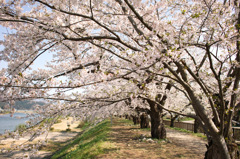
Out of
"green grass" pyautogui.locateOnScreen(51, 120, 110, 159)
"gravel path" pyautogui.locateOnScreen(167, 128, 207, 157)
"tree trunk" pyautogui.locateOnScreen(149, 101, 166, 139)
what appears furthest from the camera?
"tree trunk" pyautogui.locateOnScreen(149, 101, 166, 139)

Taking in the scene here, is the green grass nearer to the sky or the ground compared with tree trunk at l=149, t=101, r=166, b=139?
nearer to the ground

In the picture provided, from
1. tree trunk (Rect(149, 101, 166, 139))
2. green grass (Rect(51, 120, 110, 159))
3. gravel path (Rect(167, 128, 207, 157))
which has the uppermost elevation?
tree trunk (Rect(149, 101, 166, 139))

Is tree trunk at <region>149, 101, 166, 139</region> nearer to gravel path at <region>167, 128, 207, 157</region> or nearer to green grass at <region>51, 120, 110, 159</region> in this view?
gravel path at <region>167, 128, 207, 157</region>

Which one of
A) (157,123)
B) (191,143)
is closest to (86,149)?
(157,123)

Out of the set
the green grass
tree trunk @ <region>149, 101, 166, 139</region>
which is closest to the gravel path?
tree trunk @ <region>149, 101, 166, 139</region>

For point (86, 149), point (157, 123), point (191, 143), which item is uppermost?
point (157, 123)

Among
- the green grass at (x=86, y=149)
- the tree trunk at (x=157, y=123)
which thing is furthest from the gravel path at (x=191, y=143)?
the green grass at (x=86, y=149)

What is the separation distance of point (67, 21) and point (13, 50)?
6.30 ft

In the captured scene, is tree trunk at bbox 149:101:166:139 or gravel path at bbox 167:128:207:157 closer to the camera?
gravel path at bbox 167:128:207:157

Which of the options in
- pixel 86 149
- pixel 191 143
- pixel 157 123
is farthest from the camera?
pixel 191 143

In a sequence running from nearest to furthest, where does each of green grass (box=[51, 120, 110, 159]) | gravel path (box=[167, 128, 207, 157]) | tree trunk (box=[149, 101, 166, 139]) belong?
green grass (box=[51, 120, 110, 159]), gravel path (box=[167, 128, 207, 157]), tree trunk (box=[149, 101, 166, 139])

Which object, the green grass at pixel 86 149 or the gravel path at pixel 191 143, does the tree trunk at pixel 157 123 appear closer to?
the gravel path at pixel 191 143

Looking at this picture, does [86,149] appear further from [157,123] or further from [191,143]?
[191,143]

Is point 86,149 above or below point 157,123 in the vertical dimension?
below
